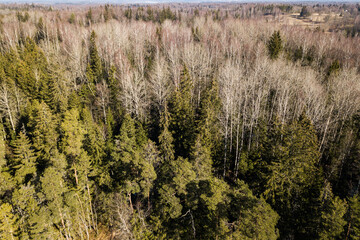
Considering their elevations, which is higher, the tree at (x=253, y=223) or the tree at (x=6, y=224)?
the tree at (x=253, y=223)

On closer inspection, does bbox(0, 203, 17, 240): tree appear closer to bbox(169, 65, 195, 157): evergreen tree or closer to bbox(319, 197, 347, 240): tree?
bbox(169, 65, 195, 157): evergreen tree

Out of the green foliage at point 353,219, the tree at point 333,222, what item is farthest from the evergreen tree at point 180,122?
the green foliage at point 353,219

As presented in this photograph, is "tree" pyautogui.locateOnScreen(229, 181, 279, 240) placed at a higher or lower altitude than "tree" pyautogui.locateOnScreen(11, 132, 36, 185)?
higher

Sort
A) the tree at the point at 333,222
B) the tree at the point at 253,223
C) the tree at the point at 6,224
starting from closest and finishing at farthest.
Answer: the tree at the point at 253,223 < the tree at the point at 333,222 < the tree at the point at 6,224

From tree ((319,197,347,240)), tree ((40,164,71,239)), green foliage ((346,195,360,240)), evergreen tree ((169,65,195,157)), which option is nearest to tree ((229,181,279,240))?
tree ((319,197,347,240))

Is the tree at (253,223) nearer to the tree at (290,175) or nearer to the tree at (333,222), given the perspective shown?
the tree at (333,222)

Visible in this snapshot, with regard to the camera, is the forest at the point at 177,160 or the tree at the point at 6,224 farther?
the forest at the point at 177,160

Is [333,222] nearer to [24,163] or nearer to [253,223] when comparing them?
[253,223]

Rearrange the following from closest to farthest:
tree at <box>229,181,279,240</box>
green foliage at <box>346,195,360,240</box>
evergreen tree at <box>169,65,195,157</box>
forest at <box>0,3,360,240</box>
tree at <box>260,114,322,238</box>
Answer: tree at <box>229,181,279,240</box>
green foliage at <box>346,195,360,240</box>
forest at <box>0,3,360,240</box>
tree at <box>260,114,322,238</box>
evergreen tree at <box>169,65,195,157</box>

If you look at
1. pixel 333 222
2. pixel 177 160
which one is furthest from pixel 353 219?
pixel 177 160

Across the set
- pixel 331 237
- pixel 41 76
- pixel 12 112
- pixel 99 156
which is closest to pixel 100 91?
pixel 41 76

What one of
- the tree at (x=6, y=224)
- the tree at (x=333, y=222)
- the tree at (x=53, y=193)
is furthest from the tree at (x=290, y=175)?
the tree at (x=6, y=224)

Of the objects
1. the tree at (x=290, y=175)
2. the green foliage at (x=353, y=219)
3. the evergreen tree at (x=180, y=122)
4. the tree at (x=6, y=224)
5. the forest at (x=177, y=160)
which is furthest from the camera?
the evergreen tree at (x=180, y=122)
